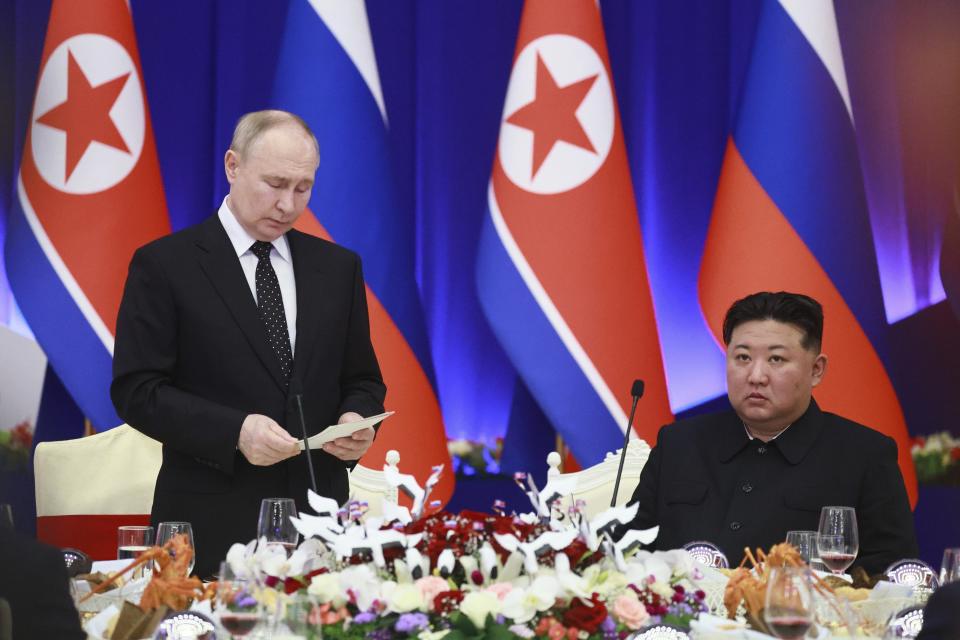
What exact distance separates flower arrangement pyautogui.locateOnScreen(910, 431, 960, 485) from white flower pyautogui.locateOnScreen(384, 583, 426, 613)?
144 inches

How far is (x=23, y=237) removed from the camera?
4547 millimetres

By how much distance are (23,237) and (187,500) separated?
2174 millimetres

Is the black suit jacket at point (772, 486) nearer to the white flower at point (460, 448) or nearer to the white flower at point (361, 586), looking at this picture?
the white flower at point (361, 586)

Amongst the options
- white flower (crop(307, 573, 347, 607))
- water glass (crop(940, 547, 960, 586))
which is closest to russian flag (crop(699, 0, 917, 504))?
water glass (crop(940, 547, 960, 586))

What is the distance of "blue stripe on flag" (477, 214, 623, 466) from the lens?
4.43 meters

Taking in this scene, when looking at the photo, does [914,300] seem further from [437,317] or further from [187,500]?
[187,500]

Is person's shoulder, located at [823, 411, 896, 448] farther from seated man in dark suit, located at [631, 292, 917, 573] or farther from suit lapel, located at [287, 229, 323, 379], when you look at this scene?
suit lapel, located at [287, 229, 323, 379]

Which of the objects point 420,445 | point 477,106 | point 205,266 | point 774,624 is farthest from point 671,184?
point 774,624

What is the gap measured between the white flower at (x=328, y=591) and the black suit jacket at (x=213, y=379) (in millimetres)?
1083

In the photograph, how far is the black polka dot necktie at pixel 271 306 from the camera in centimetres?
285

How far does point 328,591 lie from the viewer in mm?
1589

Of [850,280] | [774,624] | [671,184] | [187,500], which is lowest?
[774,624]

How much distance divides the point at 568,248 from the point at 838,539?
7.46 feet

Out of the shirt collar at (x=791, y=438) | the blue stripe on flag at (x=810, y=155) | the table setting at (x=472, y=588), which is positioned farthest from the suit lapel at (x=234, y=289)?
the blue stripe on flag at (x=810, y=155)
